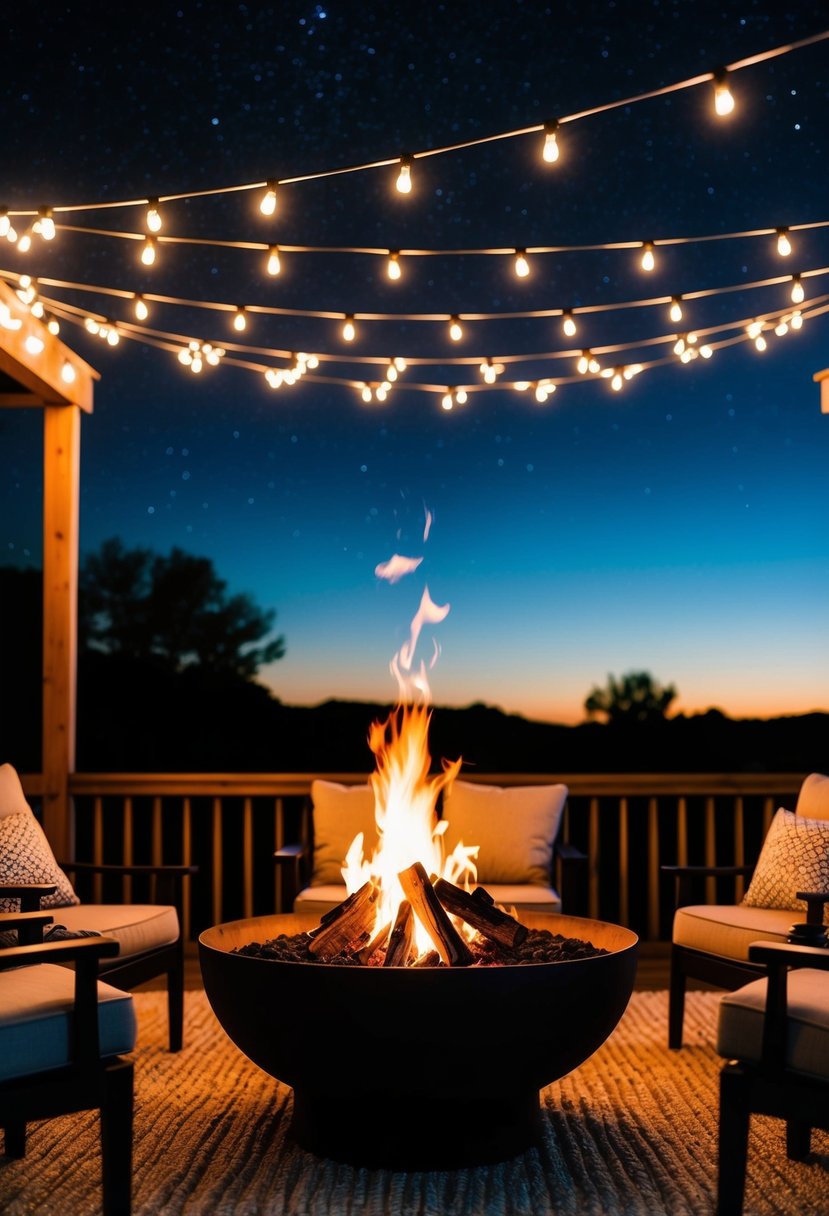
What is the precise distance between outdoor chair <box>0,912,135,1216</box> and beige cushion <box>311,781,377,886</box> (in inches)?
82.5

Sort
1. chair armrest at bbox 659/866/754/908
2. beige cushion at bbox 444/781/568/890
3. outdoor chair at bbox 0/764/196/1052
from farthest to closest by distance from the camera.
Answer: beige cushion at bbox 444/781/568/890, chair armrest at bbox 659/866/754/908, outdoor chair at bbox 0/764/196/1052

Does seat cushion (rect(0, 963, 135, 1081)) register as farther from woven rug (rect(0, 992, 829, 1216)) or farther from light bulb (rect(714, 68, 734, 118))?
light bulb (rect(714, 68, 734, 118))

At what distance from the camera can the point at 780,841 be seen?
3.78 metres

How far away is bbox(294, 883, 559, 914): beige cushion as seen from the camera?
405 centimetres

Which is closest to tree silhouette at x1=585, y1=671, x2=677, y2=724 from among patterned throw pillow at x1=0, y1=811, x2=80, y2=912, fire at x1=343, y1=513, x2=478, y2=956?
fire at x1=343, y1=513, x2=478, y2=956

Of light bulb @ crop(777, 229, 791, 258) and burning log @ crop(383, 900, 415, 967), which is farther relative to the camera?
light bulb @ crop(777, 229, 791, 258)

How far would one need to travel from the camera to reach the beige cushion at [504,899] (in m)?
4.05

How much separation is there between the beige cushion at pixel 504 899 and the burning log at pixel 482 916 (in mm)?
948

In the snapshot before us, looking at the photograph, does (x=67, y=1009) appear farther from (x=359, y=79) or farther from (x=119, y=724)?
(x=119, y=724)

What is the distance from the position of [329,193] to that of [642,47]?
178 cm

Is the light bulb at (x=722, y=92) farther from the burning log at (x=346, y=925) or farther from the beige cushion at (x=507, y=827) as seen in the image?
the beige cushion at (x=507, y=827)

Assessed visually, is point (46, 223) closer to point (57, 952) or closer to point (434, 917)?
point (57, 952)

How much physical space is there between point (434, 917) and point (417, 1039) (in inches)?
18.0

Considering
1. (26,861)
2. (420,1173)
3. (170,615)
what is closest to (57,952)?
(420,1173)
